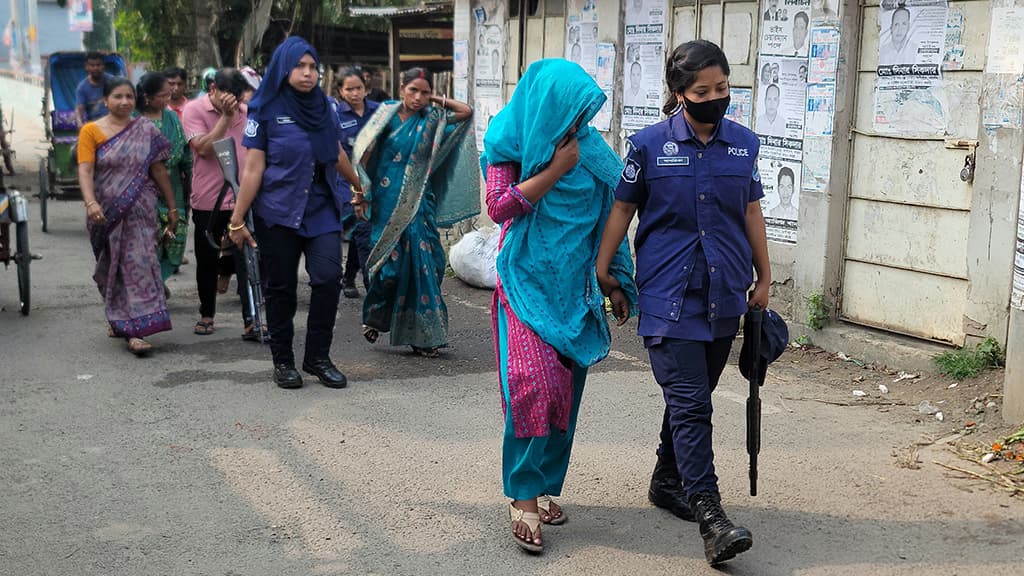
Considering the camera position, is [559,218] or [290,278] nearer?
[559,218]

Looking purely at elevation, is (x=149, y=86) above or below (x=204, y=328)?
above

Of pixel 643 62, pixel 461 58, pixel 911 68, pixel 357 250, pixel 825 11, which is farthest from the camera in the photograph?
pixel 461 58

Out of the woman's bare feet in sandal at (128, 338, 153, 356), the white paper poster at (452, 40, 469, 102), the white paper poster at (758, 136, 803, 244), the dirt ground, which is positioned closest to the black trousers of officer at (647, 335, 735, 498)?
the dirt ground

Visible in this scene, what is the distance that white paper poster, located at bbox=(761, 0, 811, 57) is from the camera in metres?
7.18

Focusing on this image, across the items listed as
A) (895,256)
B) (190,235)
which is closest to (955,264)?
(895,256)

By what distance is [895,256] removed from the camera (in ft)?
22.3

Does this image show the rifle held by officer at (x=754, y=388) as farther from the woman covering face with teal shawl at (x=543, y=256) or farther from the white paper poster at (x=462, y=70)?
the white paper poster at (x=462, y=70)

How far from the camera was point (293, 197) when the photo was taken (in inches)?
244

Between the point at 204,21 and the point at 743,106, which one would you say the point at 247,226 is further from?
the point at 204,21

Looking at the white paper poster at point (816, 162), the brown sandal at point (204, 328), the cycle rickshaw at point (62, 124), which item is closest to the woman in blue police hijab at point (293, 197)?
the brown sandal at point (204, 328)

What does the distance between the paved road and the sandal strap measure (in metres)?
0.12

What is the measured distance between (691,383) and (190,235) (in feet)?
35.3

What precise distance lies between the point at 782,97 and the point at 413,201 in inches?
97.7

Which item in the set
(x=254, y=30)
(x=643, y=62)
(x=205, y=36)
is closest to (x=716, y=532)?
(x=643, y=62)
